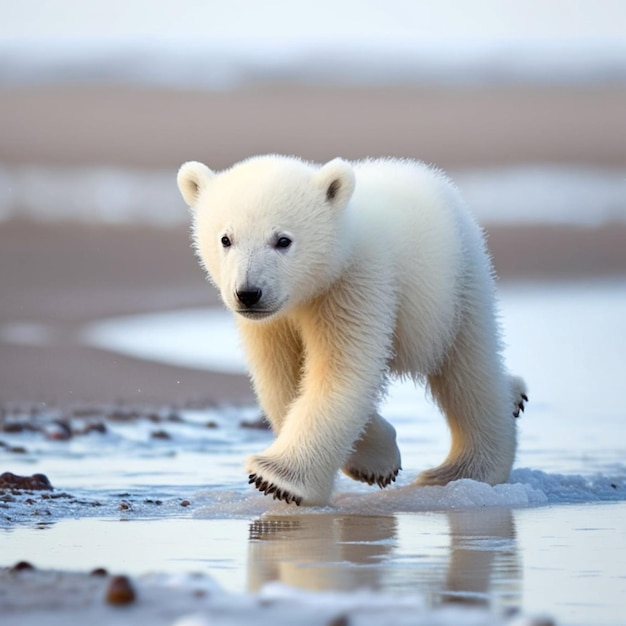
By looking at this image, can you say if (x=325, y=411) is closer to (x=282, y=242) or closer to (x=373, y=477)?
(x=282, y=242)

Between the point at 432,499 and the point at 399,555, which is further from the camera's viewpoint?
the point at 432,499

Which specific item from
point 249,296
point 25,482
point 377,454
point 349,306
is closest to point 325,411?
point 349,306

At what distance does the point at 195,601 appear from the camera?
3572 millimetres

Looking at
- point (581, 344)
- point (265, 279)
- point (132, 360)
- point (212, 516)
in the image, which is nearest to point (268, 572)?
point (212, 516)

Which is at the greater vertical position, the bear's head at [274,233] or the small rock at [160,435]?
the bear's head at [274,233]

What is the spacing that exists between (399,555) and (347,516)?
48.6 inches

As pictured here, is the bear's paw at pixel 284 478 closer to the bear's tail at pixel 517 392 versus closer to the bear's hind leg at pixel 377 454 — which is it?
the bear's hind leg at pixel 377 454

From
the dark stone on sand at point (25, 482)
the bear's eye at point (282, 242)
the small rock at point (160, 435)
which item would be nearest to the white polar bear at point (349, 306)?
the bear's eye at point (282, 242)

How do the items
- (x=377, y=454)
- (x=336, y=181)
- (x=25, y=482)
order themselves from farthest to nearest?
(x=377, y=454)
(x=25, y=482)
(x=336, y=181)

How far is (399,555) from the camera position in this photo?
4.61 meters

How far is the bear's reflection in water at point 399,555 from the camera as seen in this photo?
157 inches

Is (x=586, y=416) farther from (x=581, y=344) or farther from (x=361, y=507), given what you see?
(x=581, y=344)

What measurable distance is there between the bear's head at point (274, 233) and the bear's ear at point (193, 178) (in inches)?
5.4

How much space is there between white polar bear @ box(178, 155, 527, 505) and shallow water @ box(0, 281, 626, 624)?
23cm
